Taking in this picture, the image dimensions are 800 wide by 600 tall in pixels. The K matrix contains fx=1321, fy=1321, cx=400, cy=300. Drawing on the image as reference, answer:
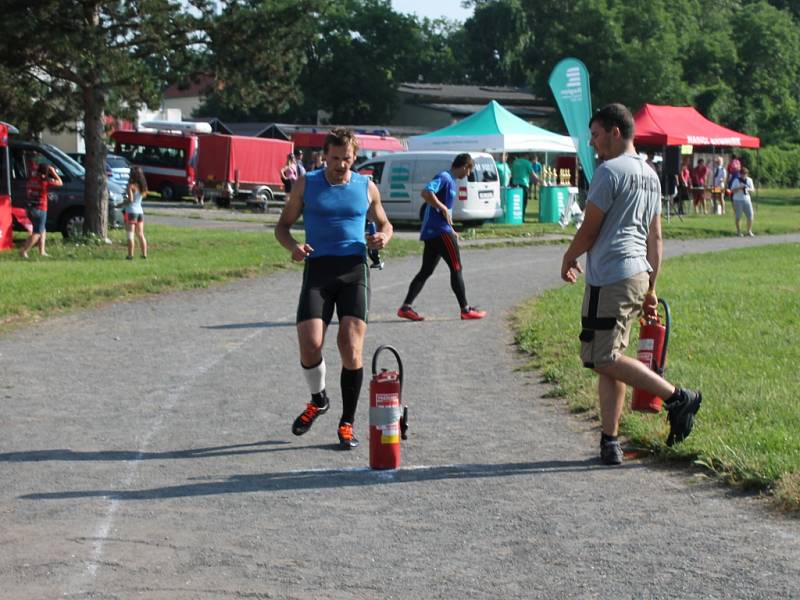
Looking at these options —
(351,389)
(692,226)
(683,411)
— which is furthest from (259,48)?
(683,411)

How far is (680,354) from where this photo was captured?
1135cm

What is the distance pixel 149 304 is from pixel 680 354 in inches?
293

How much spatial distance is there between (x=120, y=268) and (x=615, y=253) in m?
14.1

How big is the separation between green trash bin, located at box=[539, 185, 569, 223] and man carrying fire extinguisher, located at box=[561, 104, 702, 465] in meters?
28.9

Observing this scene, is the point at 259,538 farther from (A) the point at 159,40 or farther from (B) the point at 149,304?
(A) the point at 159,40

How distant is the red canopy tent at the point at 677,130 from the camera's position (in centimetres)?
3878

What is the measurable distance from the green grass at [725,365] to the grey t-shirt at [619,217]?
3.62 ft

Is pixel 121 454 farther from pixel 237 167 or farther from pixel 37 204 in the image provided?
pixel 237 167

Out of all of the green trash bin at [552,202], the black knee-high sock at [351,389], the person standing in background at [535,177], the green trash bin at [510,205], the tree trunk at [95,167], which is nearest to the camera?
the black knee-high sock at [351,389]

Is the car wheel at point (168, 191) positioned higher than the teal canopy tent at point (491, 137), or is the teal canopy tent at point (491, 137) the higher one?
the teal canopy tent at point (491, 137)

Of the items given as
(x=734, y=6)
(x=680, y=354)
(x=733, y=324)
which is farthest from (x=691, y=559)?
(x=734, y=6)

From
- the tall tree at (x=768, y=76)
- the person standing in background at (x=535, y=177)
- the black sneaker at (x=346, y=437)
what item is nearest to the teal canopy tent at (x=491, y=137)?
the person standing in background at (x=535, y=177)

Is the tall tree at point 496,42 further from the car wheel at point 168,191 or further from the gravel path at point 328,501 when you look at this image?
the gravel path at point 328,501

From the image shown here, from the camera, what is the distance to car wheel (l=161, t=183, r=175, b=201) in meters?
49.0
